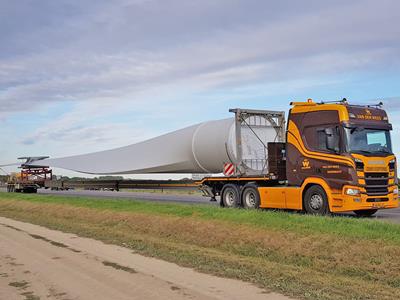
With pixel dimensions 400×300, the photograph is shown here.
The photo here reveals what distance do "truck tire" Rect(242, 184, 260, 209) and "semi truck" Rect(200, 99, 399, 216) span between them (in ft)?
1.01

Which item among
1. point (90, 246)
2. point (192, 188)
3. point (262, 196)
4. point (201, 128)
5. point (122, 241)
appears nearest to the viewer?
point (90, 246)

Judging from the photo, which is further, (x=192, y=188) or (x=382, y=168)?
(x=192, y=188)

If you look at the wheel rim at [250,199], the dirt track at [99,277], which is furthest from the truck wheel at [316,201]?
the dirt track at [99,277]

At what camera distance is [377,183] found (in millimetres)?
15852

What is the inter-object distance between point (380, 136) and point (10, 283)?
12243 millimetres

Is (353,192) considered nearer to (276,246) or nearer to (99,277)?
(276,246)

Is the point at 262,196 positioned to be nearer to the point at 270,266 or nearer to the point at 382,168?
the point at 382,168

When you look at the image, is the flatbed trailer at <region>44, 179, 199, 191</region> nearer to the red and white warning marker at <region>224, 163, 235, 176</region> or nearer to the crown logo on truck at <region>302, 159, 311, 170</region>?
the red and white warning marker at <region>224, 163, 235, 176</region>

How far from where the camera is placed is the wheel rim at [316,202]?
648 inches

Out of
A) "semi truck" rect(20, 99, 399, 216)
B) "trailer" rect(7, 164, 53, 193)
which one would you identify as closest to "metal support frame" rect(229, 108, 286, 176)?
"semi truck" rect(20, 99, 399, 216)

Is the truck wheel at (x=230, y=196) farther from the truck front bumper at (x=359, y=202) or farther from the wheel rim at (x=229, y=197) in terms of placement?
the truck front bumper at (x=359, y=202)

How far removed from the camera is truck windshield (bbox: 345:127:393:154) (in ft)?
51.4

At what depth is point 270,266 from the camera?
32.6 feet

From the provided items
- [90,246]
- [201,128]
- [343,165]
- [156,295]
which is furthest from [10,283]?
[201,128]
